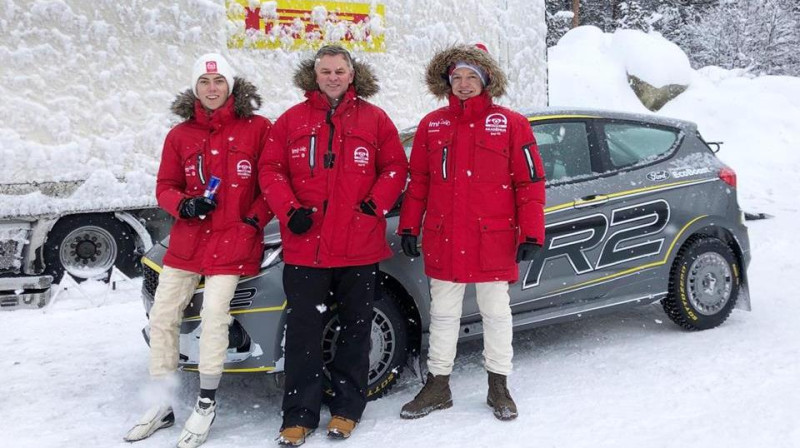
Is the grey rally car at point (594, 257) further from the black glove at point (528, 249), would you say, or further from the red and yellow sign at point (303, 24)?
the red and yellow sign at point (303, 24)

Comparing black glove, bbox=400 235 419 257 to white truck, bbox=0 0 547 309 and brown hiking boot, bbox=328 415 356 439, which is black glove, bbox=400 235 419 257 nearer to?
brown hiking boot, bbox=328 415 356 439

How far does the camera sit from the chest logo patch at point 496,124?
3488 millimetres

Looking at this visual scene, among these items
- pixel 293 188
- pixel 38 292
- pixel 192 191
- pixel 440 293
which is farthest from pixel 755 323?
pixel 38 292

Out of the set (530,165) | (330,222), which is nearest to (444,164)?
(530,165)

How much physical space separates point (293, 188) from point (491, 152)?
1.02m

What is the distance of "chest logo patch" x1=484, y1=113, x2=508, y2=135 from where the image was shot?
11.4 feet

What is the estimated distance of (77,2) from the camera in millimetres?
6098

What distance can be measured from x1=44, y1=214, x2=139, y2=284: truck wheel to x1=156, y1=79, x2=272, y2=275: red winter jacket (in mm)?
3305

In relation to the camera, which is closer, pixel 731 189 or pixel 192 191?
pixel 192 191

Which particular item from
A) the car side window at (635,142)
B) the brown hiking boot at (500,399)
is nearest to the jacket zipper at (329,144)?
the brown hiking boot at (500,399)

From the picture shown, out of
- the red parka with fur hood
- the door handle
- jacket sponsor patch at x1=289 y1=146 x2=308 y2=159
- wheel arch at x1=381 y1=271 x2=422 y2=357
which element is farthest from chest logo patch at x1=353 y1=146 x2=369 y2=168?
the door handle

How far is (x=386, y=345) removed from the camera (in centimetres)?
372

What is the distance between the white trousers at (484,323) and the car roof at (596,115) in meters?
1.26

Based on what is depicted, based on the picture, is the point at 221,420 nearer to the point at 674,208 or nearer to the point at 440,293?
the point at 440,293
